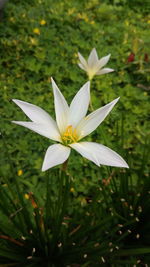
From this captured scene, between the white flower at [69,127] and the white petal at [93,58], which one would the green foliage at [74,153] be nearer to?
the white flower at [69,127]

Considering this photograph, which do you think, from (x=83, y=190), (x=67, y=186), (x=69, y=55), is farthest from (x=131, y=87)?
(x=67, y=186)

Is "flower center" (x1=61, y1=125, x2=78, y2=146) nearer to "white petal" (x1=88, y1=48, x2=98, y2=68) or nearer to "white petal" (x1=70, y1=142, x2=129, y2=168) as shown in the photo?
"white petal" (x1=70, y1=142, x2=129, y2=168)

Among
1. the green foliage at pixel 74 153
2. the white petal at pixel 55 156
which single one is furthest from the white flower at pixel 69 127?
the green foliage at pixel 74 153

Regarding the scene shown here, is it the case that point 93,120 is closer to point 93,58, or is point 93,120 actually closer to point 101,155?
point 101,155

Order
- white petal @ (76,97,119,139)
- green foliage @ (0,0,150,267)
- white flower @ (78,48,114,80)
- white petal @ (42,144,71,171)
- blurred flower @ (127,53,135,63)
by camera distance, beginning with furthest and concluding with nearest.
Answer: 1. blurred flower @ (127,53,135,63)
2. white flower @ (78,48,114,80)
3. green foliage @ (0,0,150,267)
4. white petal @ (76,97,119,139)
5. white petal @ (42,144,71,171)

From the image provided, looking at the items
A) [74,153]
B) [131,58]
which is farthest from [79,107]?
[131,58]

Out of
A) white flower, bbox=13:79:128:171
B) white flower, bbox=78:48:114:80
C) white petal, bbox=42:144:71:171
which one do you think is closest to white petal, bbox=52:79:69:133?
white flower, bbox=13:79:128:171

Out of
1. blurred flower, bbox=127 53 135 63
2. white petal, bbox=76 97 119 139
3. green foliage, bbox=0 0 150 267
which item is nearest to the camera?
white petal, bbox=76 97 119 139
